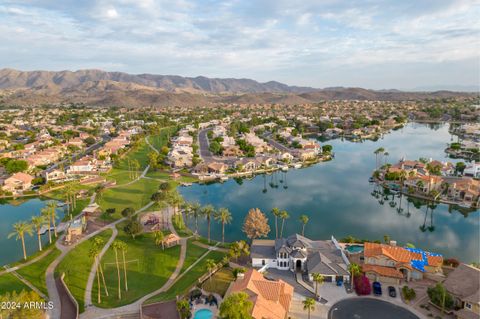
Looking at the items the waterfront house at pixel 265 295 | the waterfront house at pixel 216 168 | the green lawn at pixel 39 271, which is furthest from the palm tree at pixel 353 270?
the waterfront house at pixel 216 168

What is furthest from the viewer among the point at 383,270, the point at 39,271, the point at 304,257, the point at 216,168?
the point at 216,168

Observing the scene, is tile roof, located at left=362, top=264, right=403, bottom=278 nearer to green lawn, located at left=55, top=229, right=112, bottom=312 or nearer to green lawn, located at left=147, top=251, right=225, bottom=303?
green lawn, located at left=147, top=251, right=225, bottom=303

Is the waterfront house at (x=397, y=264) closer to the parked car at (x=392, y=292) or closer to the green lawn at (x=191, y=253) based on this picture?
the parked car at (x=392, y=292)

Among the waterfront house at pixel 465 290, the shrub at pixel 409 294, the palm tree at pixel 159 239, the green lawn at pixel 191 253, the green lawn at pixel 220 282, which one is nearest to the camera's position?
the waterfront house at pixel 465 290

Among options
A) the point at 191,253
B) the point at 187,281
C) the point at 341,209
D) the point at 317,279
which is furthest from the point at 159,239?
the point at 341,209

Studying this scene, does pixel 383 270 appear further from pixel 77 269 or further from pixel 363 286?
pixel 77 269
